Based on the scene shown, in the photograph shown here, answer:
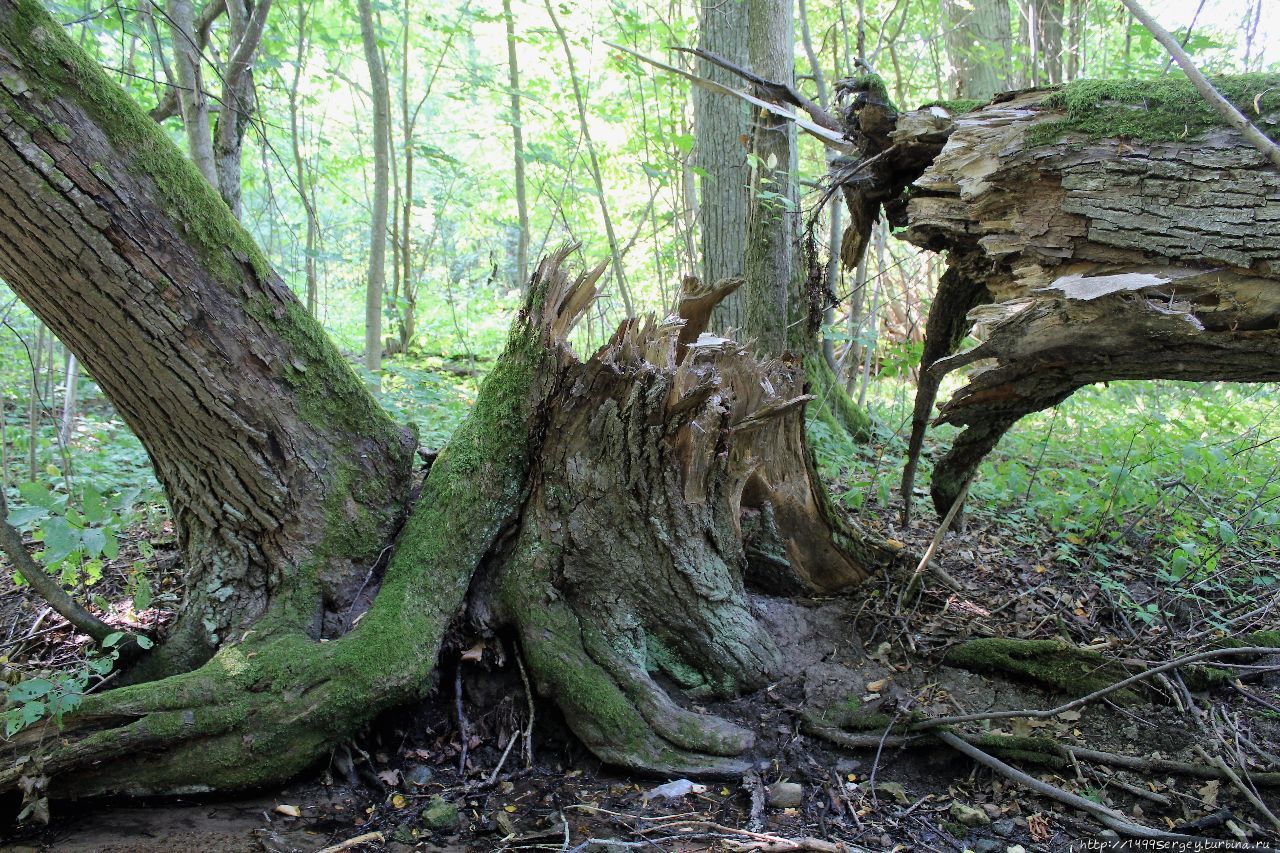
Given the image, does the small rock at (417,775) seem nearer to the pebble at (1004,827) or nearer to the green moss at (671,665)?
the green moss at (671,665)

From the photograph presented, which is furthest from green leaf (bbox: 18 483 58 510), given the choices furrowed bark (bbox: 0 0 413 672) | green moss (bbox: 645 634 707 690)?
green moss (bbox: 645 634 707 690)

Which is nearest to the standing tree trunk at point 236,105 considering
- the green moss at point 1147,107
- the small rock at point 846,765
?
the green moss at point 1147,107

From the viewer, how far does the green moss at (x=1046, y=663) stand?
111 inches

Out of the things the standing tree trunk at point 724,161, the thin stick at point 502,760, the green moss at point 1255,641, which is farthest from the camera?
the standing tree trunk at point 724,161

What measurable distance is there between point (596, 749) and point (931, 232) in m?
2.40

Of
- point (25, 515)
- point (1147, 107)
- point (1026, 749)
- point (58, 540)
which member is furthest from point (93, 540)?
point (1147, 107)

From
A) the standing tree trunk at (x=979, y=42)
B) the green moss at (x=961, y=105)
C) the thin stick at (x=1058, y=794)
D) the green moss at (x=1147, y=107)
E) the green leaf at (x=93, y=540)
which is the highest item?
the standing tree trunk at (x=979, y=42)

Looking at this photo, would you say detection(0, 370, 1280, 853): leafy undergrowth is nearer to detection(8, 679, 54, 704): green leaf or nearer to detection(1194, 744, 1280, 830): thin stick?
detection(1194, 744, 1280, 830): thin stick

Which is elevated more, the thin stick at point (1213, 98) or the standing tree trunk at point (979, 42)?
the standing tree trunk at point (979, 42)

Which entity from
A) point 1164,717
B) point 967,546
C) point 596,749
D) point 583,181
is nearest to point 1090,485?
point 967,546

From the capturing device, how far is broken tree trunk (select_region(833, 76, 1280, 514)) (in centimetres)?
217

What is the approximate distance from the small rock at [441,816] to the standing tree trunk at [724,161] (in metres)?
4.12

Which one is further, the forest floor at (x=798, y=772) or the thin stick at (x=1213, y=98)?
the forest floor at (x=798, y=772)

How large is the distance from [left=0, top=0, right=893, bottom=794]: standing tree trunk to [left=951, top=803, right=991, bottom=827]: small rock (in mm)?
758
